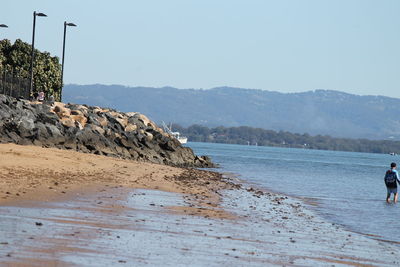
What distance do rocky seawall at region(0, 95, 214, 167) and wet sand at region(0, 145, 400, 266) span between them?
10744mm

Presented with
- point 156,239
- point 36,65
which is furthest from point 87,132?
point 36,65

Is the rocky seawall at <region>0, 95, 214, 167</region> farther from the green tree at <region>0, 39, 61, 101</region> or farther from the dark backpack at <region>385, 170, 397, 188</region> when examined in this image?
the green tree at <region>0, 39, 61, 101</region>

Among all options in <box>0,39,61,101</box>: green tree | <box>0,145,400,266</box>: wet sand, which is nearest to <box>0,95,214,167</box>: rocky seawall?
<box>0,145,400,266</box>: wet sand

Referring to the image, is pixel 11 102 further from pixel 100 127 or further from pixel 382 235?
pixel 382 235

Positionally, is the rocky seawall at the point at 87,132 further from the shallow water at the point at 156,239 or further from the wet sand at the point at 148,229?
the shallow water at the point at 156,239

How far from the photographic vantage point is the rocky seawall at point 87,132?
34938 millimetres

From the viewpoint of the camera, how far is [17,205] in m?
14.6

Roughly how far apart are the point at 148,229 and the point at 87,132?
2844 cm

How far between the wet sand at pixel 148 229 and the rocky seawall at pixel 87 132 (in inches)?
423

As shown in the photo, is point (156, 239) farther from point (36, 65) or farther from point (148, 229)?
point (36, 65)

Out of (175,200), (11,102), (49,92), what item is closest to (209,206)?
(175,200)

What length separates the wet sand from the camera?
1065cm

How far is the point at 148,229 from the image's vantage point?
13.5m

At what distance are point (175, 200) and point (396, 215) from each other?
315 inches
